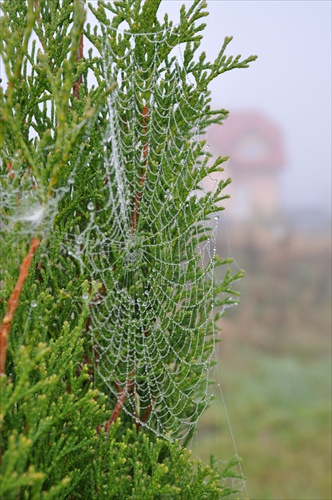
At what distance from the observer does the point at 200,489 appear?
146cm

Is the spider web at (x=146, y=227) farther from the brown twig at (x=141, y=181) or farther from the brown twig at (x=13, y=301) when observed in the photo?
the brown twig at (x=13, y=301)

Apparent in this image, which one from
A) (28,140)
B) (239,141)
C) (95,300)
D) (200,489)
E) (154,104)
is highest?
(239,141)

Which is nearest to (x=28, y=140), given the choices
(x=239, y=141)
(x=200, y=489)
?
(x=200, y=489)

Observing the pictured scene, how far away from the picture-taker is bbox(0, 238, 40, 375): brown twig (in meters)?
1.19

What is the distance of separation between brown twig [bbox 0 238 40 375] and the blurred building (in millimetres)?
9419

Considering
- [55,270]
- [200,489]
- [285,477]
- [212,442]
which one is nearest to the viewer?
[200,489]

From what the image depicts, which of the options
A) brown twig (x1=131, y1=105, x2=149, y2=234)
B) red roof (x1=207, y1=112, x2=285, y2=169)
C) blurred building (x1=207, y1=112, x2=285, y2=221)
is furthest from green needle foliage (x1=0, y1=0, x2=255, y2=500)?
red roof (x1=207, y1=112, x2=285, y2=169)

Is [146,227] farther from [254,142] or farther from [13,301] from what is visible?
[254,142]

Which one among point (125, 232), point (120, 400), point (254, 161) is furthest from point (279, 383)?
point (125, 232)

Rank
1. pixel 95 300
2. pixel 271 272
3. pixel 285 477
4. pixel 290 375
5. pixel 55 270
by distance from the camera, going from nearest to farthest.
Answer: pixel 55 270, pixel 95 300, pixel 285 477, pixel 290 375, pixel 271 272

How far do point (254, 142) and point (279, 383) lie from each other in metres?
5.94

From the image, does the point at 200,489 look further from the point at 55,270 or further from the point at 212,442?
the point at 212,442

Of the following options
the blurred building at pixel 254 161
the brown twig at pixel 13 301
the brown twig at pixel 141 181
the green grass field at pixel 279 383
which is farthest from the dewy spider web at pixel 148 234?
the blurred building at pixel 254 161

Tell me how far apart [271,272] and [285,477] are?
480cm
